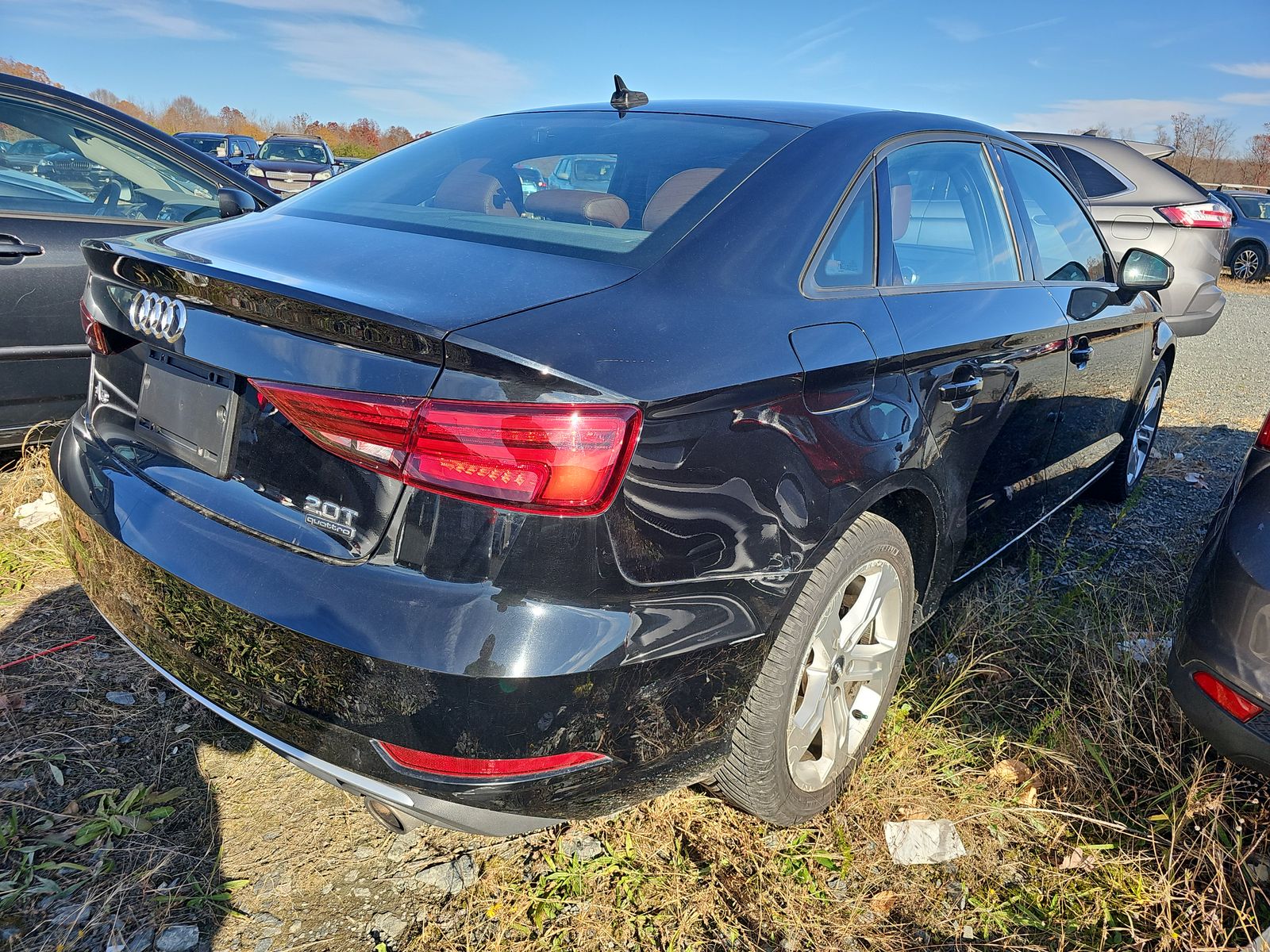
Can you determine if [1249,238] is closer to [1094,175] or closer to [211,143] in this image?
[1094,175]

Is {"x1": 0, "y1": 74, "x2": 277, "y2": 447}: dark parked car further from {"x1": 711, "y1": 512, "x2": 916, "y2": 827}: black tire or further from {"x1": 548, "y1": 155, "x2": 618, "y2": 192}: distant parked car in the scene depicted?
{"x1": 711, "y1": 512, "x2": 916, "y2": 827}: black tire

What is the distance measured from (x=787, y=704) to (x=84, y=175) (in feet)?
11.8

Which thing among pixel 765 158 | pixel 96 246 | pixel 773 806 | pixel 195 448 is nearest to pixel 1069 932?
pixel 773 806

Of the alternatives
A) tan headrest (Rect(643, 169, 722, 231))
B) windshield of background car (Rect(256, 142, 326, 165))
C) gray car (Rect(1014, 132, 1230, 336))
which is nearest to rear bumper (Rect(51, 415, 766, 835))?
tan headrest (Rect(643, 169, 722, 231))

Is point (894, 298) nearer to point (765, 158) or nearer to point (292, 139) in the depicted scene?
point (765, 158)

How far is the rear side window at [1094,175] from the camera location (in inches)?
266

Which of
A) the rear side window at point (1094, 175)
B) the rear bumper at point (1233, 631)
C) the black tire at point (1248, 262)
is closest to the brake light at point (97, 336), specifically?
the rear bumper at point (1233, 631)

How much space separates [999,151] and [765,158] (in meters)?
1.31

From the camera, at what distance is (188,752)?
219cm

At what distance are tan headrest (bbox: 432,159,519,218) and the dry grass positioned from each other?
4.85 ft

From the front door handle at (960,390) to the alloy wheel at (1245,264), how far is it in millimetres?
17072

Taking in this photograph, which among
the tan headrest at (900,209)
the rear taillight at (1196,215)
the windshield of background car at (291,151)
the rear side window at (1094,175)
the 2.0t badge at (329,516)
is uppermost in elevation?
the rear side window at (1094,175)

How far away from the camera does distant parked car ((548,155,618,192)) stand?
2121 millimetres

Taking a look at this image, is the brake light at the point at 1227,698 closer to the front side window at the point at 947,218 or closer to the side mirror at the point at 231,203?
the front side window at the point at 947,218
